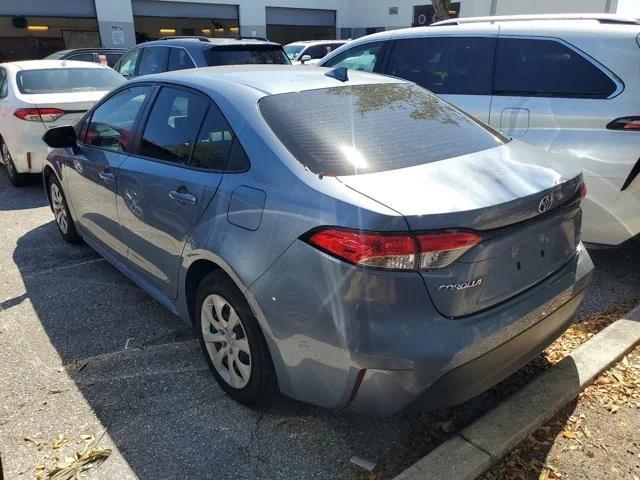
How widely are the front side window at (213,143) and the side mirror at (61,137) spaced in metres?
1.79

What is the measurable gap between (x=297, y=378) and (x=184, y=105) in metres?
1.66

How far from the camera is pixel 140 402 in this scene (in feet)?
8.97

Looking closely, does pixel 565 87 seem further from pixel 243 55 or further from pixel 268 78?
pixel 243 55

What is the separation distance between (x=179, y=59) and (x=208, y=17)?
1788 cm

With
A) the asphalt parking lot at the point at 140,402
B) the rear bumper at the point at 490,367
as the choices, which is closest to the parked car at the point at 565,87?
the asphalt parking lot at the point at 140,402

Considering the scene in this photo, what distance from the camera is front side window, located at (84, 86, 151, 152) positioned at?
134 inches

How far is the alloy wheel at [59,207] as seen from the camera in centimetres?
462

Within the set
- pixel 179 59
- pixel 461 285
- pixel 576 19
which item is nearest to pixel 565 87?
pixel 576 19

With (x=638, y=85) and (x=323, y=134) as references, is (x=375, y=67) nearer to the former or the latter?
(x=638, y=85)

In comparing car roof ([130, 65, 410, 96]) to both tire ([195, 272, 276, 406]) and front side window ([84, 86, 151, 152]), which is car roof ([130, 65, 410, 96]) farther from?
tire ([195, 272, 276, 406])

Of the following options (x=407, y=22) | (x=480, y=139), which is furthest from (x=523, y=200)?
(x=407, y=22)

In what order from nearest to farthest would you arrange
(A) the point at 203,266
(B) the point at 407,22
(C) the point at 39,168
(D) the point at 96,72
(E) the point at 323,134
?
(E) the point at 323,134, (A) the point at 203,266, (C) the point at 39,168, (D) the point at 96,72, (B) the point at 407,22

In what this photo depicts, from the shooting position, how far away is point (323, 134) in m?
2.40

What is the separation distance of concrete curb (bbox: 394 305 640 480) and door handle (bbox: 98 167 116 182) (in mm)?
2499
